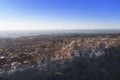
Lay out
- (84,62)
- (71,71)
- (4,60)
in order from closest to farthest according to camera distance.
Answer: (71,71) → (84,62) → (4,60)

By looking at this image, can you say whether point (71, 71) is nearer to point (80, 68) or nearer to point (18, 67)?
point (80, 68)

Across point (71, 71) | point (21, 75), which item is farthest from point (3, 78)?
point (71, 71)

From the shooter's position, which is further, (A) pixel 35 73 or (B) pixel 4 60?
(B) pixel 4 60

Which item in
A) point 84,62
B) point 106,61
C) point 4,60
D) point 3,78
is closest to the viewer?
point 3,78

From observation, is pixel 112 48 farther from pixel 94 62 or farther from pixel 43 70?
pixel 43 70

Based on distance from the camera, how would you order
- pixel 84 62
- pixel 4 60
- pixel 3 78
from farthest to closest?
pixel 4 60 → pixel 84 62 → pixel 3 78

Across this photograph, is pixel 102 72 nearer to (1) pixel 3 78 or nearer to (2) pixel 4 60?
(1) pixel 3 78

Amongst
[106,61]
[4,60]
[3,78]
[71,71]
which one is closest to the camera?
[3,78]

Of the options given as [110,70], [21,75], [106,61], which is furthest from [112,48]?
[21,75]

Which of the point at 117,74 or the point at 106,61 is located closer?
the point at 117,74
